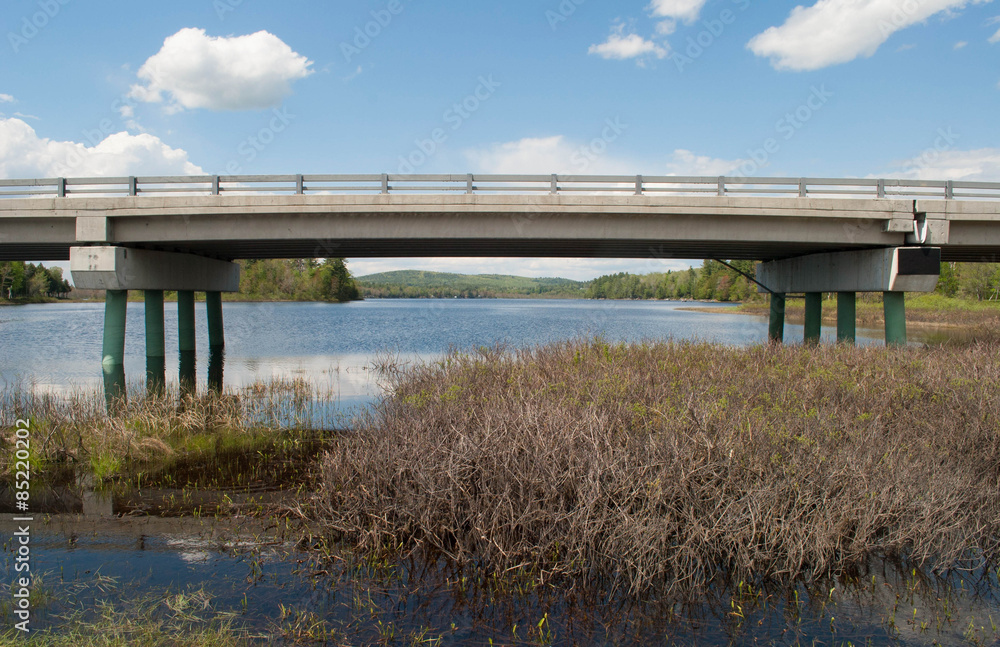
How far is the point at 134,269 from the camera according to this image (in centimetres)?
2041

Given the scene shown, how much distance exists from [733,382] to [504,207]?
1080cm

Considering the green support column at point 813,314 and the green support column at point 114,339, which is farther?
the green support column at point 813,314

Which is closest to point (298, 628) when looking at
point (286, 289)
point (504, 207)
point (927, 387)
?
point (927, 387)

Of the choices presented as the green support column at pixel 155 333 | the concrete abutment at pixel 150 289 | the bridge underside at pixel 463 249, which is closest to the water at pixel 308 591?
the concrete abutment at pixel 150 289

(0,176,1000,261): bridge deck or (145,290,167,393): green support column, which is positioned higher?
(0,176,1000,261): bridge deck

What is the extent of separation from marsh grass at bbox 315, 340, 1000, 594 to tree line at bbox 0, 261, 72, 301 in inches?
4311

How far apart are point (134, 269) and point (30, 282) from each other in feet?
339

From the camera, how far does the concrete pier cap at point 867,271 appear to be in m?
19.4

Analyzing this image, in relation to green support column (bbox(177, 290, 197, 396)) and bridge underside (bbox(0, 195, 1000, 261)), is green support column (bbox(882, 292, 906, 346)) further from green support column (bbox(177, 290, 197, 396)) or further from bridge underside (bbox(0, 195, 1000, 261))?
green support column (bbox(177, 290, 197, 396))

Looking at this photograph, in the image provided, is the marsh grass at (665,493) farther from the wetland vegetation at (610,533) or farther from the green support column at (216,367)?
the green support column at (216,367)

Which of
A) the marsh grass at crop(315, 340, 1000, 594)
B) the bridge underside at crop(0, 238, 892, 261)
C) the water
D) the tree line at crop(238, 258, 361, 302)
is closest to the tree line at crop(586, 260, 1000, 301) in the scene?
the bridge underside at crop(0, 238, 892, 261)

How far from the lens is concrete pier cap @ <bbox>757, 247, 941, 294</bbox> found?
19.4m

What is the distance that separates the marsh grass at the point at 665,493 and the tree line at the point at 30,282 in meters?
109

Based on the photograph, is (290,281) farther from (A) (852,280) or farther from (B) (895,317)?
(B) (895,317)
